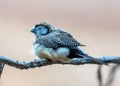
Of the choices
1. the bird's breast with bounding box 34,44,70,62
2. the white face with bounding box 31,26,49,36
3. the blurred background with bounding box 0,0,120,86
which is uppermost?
the blurred background with bounding box 0,0,120,86

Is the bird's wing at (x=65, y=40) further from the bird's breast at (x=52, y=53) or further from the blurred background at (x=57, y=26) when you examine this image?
the blurred background at (x=57, y=26)

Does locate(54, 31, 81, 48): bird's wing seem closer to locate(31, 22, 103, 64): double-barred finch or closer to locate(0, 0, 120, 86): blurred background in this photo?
locate(31, 22, 103, 64): double-barred finch

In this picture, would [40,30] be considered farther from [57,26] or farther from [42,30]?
[57,26]

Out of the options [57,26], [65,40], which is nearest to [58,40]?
[65,40]

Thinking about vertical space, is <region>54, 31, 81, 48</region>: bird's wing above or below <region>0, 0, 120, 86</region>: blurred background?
below

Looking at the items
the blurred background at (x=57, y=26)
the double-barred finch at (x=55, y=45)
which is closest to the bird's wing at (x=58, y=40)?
the double-barred finch at (x=55, y=45)

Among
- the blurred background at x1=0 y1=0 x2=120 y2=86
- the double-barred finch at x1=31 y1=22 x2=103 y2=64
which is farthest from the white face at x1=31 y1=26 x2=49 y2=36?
the blurred background at x1=0 y1=0 x2=120 y2=86
